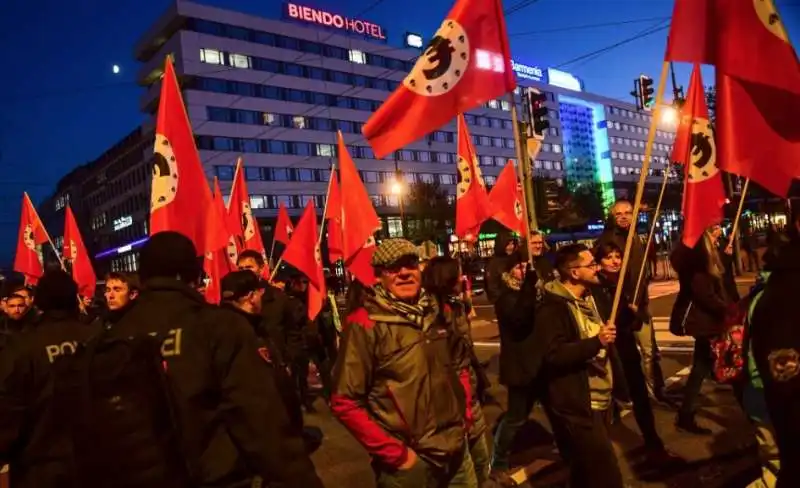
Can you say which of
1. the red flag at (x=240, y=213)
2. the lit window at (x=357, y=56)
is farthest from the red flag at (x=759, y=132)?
the lit window at (x=357, y=56)

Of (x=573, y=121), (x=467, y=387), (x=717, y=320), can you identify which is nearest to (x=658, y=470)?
(x=717, y=320)

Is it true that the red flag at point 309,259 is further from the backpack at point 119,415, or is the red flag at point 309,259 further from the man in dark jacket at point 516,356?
the backpack at point 119,415

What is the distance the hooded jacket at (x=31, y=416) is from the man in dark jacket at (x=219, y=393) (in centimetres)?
88

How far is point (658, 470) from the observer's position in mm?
4715

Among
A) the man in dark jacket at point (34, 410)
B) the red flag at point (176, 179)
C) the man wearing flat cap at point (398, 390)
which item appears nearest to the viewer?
the man wearing flat cap at point (398, 390)

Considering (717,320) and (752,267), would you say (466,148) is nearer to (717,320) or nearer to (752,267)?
(717,320)

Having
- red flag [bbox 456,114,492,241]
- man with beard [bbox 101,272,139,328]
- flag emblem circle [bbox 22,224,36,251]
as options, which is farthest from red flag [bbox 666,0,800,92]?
flag emblem circle [bbox 22,224,36,251]

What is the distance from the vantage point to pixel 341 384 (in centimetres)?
293

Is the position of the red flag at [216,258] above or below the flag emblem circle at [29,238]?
below

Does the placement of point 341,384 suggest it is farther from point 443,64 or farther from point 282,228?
point 282,228

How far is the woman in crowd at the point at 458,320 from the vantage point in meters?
3.73

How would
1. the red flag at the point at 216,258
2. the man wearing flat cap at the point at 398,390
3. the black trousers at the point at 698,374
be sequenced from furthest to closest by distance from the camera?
the red flag at the point at 216,258, the black trousers at the point at 698,374, the man wearing flat cap at the point at 398,390

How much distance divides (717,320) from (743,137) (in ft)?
7.00

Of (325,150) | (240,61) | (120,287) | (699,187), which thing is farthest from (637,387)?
(325,150)
